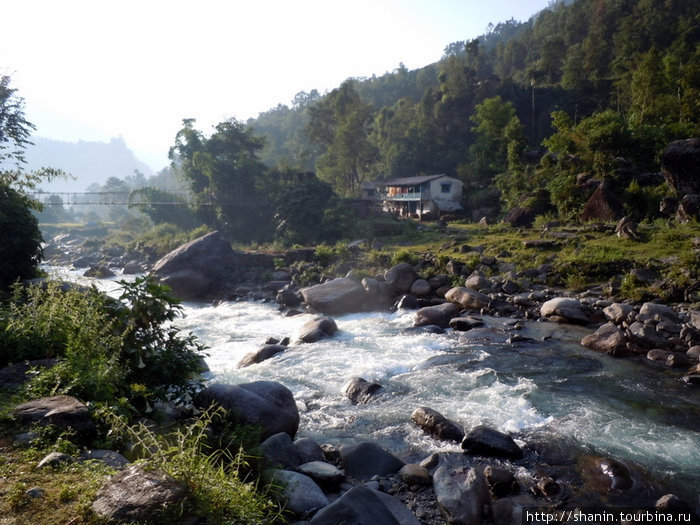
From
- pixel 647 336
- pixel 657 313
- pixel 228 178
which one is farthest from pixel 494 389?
pixel 228 178

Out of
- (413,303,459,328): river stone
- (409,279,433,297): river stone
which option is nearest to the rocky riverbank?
(413,303,459,328): river stone

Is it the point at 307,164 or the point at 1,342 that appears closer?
the point at 1,342

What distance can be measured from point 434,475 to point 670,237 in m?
17.5

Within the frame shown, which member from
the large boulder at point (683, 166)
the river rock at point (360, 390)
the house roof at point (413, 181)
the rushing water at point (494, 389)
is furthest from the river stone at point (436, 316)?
the house roof at point (413, 181)

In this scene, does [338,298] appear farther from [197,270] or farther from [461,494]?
[461,494]

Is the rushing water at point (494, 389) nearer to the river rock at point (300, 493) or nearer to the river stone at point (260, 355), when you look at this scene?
the river stone at point (260, 355)

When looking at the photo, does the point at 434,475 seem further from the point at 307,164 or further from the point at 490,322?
the point at 307,164

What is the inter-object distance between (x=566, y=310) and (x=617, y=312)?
148 centimetres

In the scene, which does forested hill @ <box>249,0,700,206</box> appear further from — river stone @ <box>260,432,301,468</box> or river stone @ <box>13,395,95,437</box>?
river stone @ <box>13,395,95,437</box>

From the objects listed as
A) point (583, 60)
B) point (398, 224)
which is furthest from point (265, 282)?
point (583, 60)

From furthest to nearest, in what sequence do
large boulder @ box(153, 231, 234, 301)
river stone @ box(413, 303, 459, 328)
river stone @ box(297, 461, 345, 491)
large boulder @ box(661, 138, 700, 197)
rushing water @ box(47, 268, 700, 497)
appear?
large boulder @ box(153, 231, 234, 301) < large boulder @ box(661, 138, 700, 197) < river stone @ box(413, 303, 459, 328) < rushing water @ box(47, 268, 700, 497) < river stone @ box(297, 461, 345, 491)

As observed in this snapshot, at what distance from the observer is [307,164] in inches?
2938

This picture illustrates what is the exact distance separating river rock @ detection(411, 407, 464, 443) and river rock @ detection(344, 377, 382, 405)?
1587 millimetres

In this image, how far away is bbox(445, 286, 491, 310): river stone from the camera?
1720 centimetres
